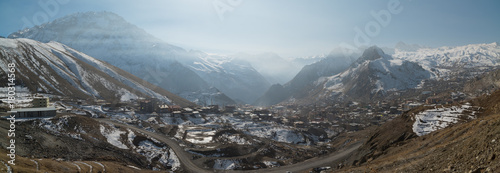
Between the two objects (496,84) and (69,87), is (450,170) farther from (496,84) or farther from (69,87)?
(496,84)

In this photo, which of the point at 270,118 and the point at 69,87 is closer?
the point at 270,118

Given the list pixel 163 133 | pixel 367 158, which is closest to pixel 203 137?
pixel 163 133

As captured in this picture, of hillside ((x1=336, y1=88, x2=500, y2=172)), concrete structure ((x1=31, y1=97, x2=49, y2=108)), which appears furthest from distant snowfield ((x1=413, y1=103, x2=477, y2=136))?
concrete structure ((x1=31, y1=97, x2=49, y2=108))

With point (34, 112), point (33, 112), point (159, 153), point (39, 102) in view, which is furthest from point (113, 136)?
point (39, 102)

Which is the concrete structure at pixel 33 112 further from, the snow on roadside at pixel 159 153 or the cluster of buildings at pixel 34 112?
the snow on roadside at pixel 159 153

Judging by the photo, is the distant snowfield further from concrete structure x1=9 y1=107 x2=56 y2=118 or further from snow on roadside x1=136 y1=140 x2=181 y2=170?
concrete structure x1=9 y1=107 x2=56 y2=118

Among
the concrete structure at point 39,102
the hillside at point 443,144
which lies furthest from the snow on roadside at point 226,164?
the concrete structure at point 39,102
